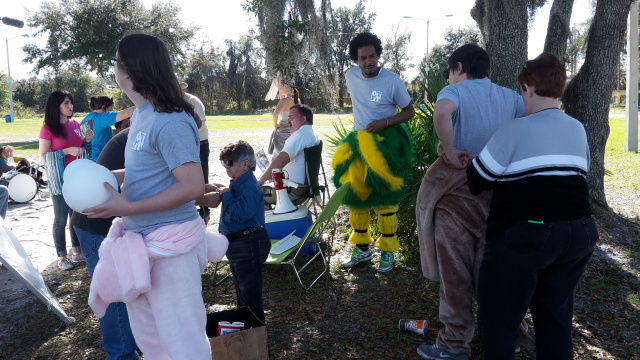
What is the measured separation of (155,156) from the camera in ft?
5.92

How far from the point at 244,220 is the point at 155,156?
38.0 inches

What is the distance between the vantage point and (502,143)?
2.05 meters

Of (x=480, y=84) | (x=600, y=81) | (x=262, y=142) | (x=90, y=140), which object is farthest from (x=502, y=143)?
(x=262, y=142)

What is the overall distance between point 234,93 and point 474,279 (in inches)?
2062

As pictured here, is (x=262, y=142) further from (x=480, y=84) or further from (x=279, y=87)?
(x=480, y=84)

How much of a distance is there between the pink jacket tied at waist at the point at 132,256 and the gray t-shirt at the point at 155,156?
45mm

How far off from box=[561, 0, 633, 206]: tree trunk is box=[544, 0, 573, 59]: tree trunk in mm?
236

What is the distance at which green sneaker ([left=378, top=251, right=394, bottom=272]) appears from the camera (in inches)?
168

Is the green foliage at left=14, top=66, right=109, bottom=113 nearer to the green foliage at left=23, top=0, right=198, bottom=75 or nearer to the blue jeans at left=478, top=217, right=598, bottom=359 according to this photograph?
the green foliage at left=23, top=0, right=198, bottom=75

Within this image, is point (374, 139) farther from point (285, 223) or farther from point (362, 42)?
point (285, 223)

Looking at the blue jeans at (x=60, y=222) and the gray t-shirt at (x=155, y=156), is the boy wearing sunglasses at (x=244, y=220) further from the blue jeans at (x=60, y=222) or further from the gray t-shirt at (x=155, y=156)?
the blue jeans at (x=60, y=222)

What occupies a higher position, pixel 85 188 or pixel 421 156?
pixel 85 188

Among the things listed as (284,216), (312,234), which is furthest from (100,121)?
(312,234)

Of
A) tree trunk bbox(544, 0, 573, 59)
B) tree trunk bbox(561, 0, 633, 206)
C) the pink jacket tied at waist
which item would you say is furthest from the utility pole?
the pink jacket tied at waist
